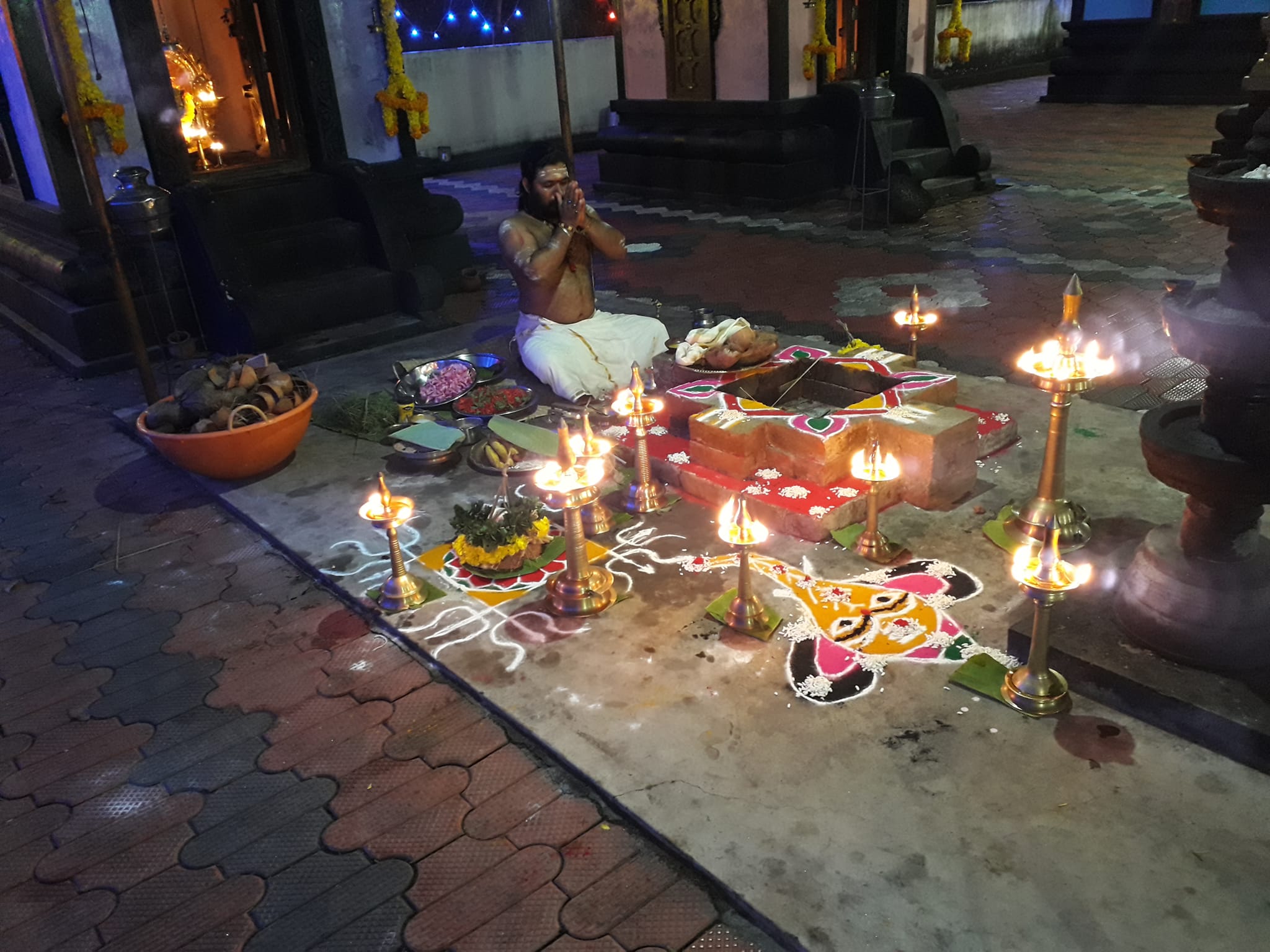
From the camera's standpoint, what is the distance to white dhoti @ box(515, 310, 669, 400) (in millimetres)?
6379

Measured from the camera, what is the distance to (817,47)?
40.4ft

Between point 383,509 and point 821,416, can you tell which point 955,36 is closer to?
point 821,416

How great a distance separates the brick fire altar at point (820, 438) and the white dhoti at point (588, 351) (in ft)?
3.21

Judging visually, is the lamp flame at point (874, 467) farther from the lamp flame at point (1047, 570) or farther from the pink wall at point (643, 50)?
the pink wall at point (643, 50)

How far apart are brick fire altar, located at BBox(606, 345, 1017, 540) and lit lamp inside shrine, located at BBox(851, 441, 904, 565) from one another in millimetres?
203

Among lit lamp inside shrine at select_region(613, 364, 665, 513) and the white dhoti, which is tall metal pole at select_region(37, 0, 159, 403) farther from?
lit lamp inside shrine at select_region(613, 364, 665, 513)

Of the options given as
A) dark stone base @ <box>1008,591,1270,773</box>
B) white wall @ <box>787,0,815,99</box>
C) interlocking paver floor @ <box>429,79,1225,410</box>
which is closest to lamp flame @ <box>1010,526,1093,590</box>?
dark stone base @ <box>1008,591,1270,773</box>

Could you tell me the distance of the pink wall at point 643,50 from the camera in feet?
44.3

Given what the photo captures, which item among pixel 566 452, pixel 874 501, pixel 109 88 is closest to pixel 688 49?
pixel 109 88

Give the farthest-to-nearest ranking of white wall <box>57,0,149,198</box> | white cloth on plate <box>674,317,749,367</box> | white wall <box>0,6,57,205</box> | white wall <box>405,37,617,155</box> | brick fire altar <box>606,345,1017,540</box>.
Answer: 1. white wall <box>405,37,617,155</box>
2. white wall <box>0,6,57,205</box>
3. white wall <box>57,0,149,198</box>
4. white cloth on plate <box>674,317,749,367</box>
5. brick fire altar <box>606,345,1017,540</box>

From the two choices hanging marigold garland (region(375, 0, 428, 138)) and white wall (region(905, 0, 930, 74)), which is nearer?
hanging marigold garland (region(375, 0, 428, 138))

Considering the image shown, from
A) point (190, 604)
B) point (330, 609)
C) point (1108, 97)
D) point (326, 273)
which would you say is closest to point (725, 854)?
point (330, 609)

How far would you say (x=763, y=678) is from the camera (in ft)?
11.8

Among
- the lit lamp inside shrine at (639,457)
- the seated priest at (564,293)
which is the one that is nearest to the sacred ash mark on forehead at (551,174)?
the seated priest at (564,293)
